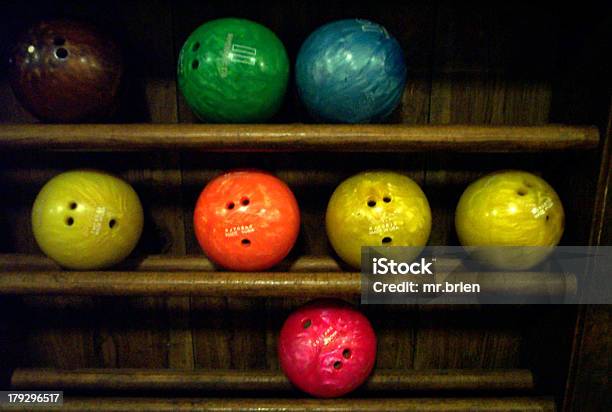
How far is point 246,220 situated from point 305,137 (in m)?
0.28

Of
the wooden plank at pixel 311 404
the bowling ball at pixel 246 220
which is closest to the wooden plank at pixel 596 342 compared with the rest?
the wooden plank at pixel 311 404

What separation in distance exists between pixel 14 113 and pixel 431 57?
1.38 m

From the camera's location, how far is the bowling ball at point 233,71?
1132mm

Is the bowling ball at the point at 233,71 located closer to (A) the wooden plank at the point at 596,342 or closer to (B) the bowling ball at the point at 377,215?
(B) the bowling ball at the point at 377,215

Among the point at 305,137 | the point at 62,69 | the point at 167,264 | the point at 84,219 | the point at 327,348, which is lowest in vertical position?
the point at 327,348

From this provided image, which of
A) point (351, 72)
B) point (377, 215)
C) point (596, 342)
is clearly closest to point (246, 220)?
point (377, 215)

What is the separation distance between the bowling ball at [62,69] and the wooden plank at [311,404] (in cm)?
89

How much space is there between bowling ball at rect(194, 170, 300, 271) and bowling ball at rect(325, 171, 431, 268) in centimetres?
14

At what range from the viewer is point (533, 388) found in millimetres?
1501

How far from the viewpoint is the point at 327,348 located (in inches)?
48.9

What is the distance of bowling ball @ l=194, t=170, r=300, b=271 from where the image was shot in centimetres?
117

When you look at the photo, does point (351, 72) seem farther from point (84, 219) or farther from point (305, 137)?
point (84, 219)

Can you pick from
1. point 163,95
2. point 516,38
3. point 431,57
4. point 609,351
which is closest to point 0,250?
point 163,95

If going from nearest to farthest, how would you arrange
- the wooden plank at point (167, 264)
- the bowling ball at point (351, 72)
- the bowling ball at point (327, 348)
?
the bowling ball at point (351, 72)
the bowling ball at point (327, 348)
the wooden plank at point (167, 264)
